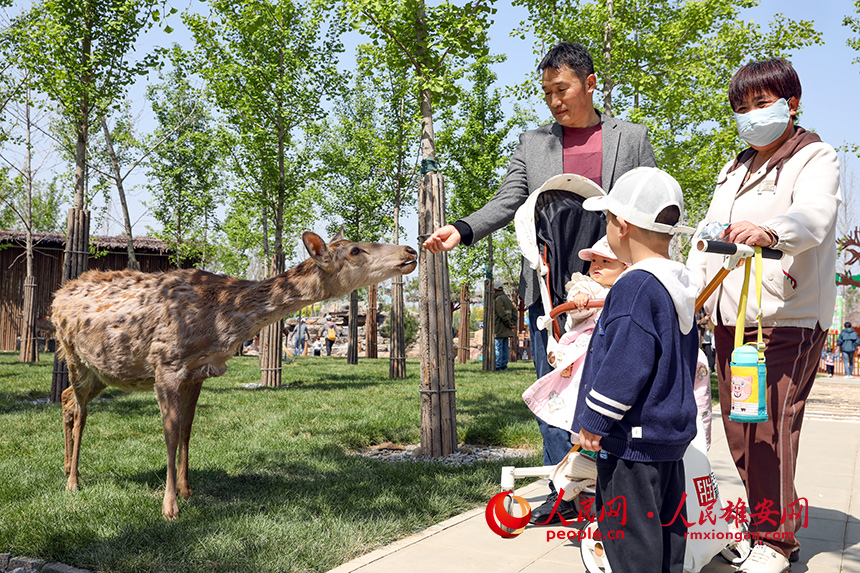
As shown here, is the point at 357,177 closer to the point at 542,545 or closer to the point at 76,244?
the point at 76,244

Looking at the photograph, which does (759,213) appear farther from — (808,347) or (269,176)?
(269,176)

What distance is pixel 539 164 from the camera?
14.0ft

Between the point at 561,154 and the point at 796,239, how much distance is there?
1673mm

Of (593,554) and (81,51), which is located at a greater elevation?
(81,51)

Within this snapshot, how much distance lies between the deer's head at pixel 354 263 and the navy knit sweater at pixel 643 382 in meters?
2.58

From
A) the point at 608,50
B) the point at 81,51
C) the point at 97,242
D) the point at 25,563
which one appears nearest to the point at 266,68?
the point at 81,51

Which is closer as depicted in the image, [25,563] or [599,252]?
[599,252]

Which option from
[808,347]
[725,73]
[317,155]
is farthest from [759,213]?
[317,155]

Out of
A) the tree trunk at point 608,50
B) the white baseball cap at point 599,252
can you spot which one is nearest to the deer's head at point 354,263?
the white baseball cap at point 599,252

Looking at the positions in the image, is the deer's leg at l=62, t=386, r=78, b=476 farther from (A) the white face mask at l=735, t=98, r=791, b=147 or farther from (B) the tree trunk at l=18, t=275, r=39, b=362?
(B) the tree trunk at l=18, t=275, r=39, b=362

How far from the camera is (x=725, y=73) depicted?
16750 mm

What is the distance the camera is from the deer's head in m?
4.87

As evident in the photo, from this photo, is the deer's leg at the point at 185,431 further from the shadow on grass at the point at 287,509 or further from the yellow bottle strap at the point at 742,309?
the yellow bottle strap at the point at 742,309

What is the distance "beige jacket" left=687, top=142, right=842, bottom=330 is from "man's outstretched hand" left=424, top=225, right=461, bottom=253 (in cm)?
122
